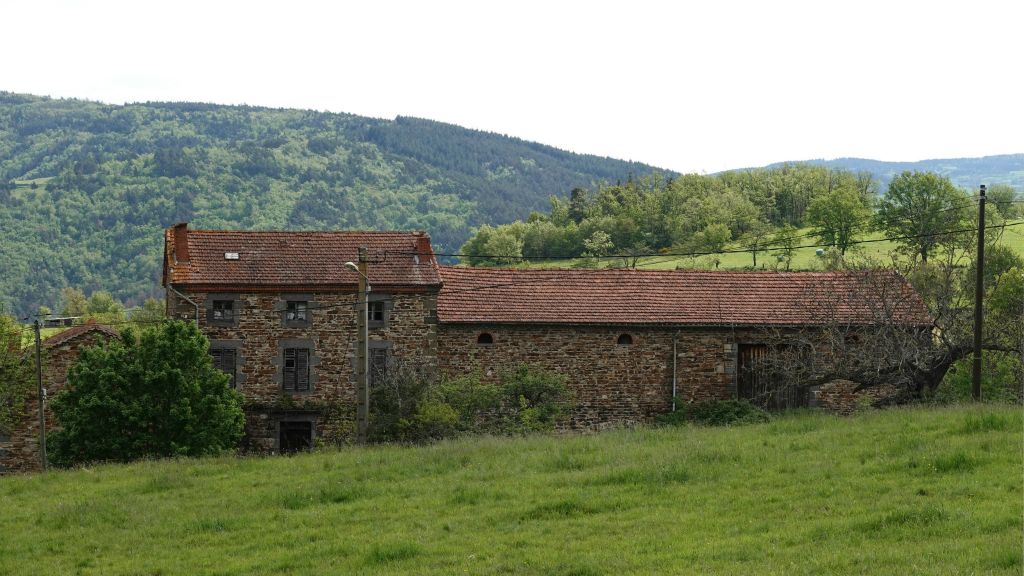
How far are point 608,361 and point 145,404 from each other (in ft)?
43.9

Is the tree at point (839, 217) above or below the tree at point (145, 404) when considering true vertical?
above

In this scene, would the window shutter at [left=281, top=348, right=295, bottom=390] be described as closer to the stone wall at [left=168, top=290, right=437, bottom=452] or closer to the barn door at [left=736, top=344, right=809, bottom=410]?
the stone wall at [left=168, top=290, right=437, bottom=452]

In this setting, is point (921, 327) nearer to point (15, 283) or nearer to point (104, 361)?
point (104, 361)

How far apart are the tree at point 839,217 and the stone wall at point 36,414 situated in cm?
5796

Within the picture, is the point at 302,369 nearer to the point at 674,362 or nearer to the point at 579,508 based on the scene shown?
the point at 674,362

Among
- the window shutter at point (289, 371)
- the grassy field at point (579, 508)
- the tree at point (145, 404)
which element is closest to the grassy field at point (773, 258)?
the window shutter at point (289, 371)

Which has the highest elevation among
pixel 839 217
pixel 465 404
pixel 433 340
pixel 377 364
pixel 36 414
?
pixel 839 217

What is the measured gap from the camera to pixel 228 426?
29.2 m

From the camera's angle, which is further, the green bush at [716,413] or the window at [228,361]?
the window at [228,361]

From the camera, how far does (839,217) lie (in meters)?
81.9

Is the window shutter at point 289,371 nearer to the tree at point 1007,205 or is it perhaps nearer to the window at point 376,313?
the window at point 376,313

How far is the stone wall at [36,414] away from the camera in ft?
115

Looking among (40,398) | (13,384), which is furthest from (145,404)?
(13,384)

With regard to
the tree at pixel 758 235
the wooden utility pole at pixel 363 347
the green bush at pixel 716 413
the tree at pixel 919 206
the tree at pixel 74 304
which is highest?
the tree at pixel 919 206
